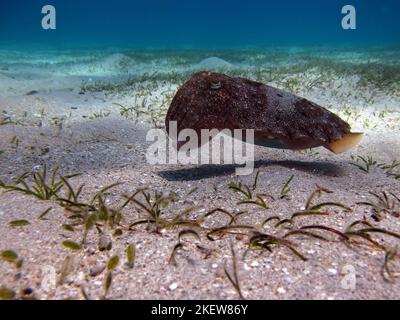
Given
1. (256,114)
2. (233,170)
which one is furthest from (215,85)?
(233,170)

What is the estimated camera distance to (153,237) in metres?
2.49

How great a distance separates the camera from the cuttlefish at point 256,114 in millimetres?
3520

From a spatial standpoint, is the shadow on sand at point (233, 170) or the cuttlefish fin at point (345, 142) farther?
the shadow on sand at point (233, 170)

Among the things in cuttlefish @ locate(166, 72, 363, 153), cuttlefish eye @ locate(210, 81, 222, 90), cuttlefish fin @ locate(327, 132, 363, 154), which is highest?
cuttlefish eye @ locate(210, 81, 222, 90)

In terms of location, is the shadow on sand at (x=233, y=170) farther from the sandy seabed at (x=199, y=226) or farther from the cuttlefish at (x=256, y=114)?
the cuttlefish at (x=256, y=114)

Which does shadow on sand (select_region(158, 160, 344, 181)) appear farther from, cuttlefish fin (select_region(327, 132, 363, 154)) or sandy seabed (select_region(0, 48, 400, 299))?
cuttlefish fin (select_region(327, 132, 363, 154))

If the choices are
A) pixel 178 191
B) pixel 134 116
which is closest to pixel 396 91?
pixel 134 116

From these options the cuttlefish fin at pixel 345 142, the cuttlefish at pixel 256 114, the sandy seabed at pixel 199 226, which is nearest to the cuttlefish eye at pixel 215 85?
the cuttlefish at pixel 256 114

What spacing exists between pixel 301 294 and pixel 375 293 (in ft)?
1.49

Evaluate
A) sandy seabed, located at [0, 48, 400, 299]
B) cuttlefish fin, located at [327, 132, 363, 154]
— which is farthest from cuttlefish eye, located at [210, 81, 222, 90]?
cuttlefish fin, located at [327, 132, 363, 154]

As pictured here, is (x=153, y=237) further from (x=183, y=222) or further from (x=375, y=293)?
(x=375, y=293)

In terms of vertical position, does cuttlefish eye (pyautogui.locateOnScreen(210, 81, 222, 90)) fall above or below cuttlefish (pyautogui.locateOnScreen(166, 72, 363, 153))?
above

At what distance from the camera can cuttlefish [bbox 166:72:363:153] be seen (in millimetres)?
3520

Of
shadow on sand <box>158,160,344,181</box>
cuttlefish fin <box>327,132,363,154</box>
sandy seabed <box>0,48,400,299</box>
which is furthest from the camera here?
shadow on sand <box>158,160,344,181</box>
